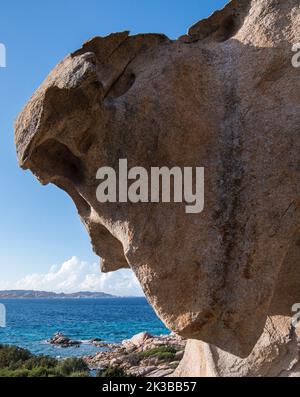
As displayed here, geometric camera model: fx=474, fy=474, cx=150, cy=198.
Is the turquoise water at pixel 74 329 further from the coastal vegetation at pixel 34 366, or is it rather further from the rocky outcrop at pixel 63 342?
the coastal vegetation at pixel 34 366

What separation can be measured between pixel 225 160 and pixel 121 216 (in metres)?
0.93

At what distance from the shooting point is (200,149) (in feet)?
12.4

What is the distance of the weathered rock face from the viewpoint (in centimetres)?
349

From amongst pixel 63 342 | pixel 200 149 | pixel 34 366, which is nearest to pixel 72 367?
pixel 34 366

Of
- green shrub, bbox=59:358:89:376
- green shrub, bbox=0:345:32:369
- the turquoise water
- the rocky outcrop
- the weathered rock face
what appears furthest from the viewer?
the rocky outcrop

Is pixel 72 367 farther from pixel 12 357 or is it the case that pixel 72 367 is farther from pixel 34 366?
pixel 12 357

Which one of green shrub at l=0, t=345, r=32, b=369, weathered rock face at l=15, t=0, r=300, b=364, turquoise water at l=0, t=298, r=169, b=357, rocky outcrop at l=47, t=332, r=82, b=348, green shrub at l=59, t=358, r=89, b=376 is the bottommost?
turquoise water at l=0, t=298, r=169, b=357

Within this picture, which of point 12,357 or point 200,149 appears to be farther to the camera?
point 12,357

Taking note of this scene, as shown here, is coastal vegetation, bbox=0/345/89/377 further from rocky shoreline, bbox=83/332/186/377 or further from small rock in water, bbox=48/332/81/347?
small rock in water, bbox=48/332/81/347

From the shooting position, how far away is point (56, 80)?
3.70 metres

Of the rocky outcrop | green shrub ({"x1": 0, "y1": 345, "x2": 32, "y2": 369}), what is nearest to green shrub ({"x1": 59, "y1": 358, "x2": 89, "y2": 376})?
green shrub ({"x1": 0, "y1": 345, "x2": 32, "y2": 369})

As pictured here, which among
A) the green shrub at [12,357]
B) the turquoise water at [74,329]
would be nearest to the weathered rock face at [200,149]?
the green shrub at [12,357]

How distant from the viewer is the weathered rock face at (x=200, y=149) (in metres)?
3.49

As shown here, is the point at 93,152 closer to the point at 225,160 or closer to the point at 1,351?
the point at 225,160
